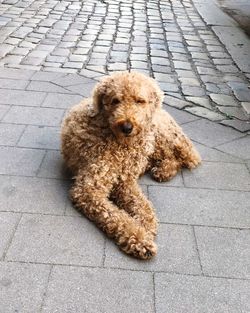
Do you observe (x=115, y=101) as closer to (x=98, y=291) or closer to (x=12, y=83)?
(x=98, y=291)

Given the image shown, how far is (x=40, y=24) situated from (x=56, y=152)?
15.8ft

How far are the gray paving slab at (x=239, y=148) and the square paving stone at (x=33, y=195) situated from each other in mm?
1717

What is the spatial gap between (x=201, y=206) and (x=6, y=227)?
1.50m

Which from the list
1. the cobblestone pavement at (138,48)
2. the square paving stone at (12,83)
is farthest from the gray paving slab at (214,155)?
the square paving stone at (12,83)

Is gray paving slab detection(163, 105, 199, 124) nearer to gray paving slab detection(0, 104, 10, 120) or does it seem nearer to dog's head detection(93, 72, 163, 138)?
dog's head detection(93, 72, 163, 138)

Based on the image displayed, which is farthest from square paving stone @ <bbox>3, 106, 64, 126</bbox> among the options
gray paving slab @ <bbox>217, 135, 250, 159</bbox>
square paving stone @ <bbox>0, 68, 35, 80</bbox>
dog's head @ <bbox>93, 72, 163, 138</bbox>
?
gray paving slab @ <bbox>217, 135, 250, 159</bbox>

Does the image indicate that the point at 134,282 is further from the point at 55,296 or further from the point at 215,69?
the point at 215,69

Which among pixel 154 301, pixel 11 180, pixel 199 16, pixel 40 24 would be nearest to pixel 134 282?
pixel 154 301

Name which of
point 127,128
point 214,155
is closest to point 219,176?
point 214,155

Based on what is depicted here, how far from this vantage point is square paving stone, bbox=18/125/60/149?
4.25 metres

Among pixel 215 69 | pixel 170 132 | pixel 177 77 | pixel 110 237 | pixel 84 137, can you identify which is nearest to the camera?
pixel 110 237

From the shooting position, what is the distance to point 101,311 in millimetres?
2512

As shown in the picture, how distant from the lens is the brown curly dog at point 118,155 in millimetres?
3080

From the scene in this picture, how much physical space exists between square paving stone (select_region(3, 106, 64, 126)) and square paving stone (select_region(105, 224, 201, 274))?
204cm
